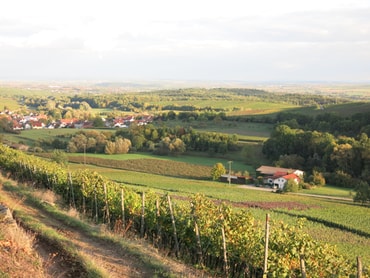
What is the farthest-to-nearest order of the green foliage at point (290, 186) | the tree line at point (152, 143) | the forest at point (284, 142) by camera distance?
the tree line at point (152, 143) < the forest at point (284, 142) < the green foliage at point (290, 186)

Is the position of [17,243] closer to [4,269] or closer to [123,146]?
[4,269]

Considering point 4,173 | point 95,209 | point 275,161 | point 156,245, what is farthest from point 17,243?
point 275,161

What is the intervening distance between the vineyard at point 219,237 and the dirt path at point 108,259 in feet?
2.70

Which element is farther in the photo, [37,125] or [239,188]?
[37,125]

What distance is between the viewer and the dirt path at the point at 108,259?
10463 millimetres

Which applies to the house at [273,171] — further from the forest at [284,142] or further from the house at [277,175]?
the forest at [284,142]

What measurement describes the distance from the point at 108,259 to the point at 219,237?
3356 mm

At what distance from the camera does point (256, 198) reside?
4175 cm

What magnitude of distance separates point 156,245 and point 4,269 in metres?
5.56

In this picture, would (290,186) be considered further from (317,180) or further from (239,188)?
(317,180)

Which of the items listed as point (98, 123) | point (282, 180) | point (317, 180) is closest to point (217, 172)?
point (282, 180)

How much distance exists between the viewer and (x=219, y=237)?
11555 millimetres

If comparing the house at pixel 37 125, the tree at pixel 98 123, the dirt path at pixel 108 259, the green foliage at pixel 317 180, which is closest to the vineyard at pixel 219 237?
the dirt path at pixel 108 259

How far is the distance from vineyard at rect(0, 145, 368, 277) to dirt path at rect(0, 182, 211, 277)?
82 cm
